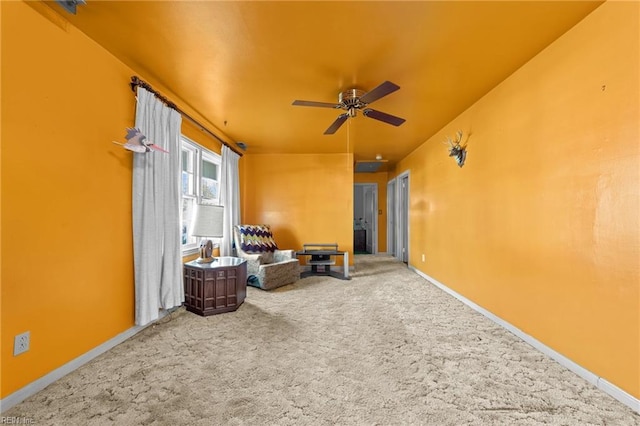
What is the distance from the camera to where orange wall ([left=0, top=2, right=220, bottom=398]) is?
5.00 feet

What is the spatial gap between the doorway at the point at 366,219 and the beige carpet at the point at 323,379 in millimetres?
5238

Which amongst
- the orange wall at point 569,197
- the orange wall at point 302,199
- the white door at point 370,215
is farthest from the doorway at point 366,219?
the orange wall at point 569,197

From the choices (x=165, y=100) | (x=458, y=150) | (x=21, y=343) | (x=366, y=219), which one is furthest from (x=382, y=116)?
(x=366, y=219)

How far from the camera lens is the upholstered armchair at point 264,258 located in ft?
12.9

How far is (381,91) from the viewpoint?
86.9 inches

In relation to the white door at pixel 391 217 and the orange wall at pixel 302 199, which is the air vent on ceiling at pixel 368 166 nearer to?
the white door at pixel 391 217

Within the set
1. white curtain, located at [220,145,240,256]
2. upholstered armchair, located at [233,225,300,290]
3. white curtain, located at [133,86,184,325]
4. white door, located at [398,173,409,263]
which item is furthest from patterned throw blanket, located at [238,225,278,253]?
white door, located at [398,173,409,263]

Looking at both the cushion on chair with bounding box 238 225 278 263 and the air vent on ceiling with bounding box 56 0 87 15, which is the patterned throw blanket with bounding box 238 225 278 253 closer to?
the cushion on chair with bounding box 238 225 278 263

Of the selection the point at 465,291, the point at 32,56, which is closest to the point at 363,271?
the point at 465,291

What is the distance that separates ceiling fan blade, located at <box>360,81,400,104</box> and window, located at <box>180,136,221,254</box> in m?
2.31

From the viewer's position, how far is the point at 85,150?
1.97m

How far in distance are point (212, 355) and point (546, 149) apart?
3.09 metres

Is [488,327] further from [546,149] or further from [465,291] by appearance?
[546,149]

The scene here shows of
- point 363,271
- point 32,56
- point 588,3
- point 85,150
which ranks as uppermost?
point 588,3
